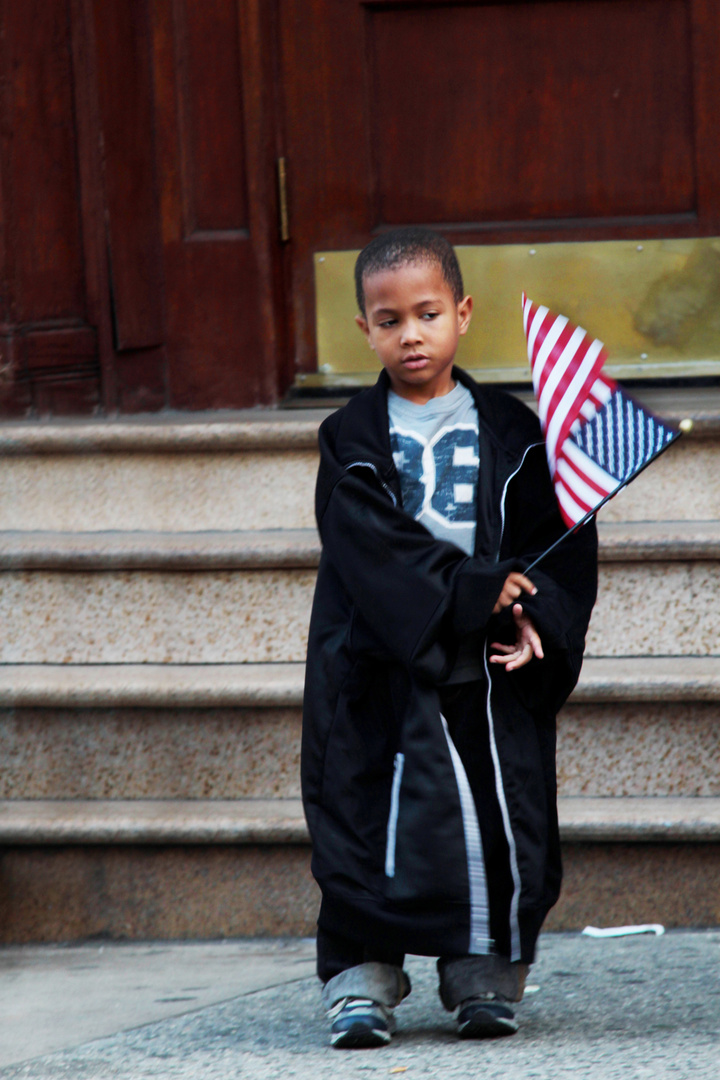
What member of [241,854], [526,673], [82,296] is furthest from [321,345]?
[526,673]

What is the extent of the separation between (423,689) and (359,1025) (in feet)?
1.76

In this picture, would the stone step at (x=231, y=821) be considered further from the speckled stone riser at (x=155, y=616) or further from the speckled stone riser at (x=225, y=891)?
the speckled stone riser at (x=155, y=616)

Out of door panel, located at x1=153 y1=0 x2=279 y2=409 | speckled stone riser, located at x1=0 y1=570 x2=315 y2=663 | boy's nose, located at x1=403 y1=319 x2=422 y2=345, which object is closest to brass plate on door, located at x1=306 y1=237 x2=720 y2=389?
door panel, located at x1=153 y1=0 x2=279 y2=409

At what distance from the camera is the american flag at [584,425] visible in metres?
2.14

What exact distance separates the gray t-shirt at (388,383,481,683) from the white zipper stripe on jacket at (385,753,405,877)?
0.73 feet

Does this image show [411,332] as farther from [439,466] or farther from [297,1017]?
[297,1017]

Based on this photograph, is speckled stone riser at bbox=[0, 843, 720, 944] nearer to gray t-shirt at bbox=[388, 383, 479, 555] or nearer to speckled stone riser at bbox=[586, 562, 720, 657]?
speckled stone riser at bbox=[586, 562, 720, 657]

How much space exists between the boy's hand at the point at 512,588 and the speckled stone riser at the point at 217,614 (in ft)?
3.05

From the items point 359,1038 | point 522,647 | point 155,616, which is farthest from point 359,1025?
point 155,616

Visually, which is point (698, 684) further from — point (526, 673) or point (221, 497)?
point (221, 497)

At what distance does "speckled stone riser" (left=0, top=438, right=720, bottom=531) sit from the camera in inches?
128

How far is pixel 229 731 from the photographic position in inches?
117

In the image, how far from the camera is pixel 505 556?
2.23 meters

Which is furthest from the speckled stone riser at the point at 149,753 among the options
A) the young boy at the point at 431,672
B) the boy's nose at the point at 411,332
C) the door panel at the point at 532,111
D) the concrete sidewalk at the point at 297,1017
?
the door panel at the point at 532,111
